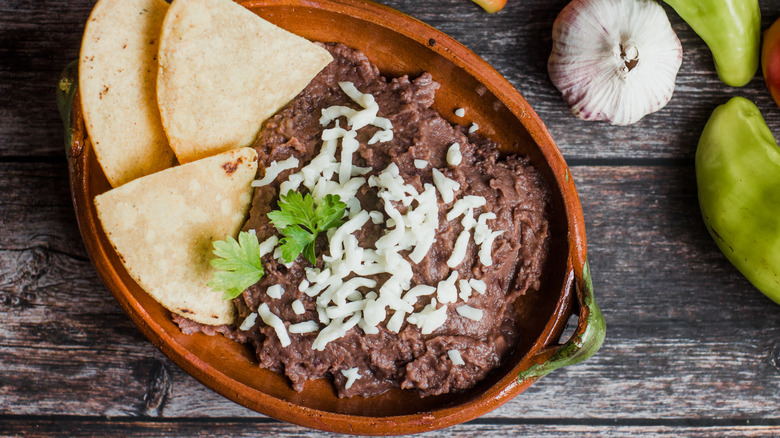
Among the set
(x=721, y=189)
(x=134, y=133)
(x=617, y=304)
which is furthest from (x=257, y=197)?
(x=721, y=189)

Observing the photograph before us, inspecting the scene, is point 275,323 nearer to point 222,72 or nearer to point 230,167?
point 230,167

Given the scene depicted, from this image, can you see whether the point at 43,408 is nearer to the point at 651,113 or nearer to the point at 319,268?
the point at 319,268

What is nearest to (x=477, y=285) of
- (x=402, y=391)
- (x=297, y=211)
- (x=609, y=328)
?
(x=402, y=391)

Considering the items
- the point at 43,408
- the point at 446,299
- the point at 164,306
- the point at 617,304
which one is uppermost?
the point at 446,299

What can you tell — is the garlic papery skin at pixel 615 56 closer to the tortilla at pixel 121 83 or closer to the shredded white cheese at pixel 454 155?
the shredded white cheese at pixel 454 155

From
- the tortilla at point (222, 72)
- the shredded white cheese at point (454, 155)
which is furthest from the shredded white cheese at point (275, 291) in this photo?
the shredded white cheese at point (454, 155)

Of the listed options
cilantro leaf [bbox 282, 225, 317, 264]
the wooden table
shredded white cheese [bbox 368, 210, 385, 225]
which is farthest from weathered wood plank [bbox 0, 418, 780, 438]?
shredded white cheese [bbox 368, 210, 385, 225]
